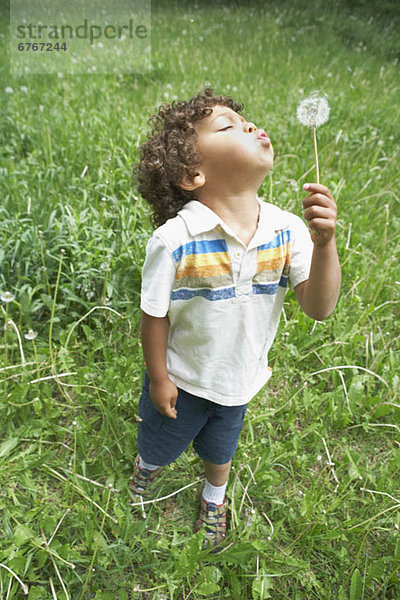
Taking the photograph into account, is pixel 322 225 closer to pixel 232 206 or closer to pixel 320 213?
pixel 320 213

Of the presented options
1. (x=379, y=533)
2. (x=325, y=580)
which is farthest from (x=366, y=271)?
(x=325, y=580)

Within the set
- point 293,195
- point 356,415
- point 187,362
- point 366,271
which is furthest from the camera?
point 293,195

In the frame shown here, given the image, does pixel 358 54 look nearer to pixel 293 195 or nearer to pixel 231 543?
pixel 293 195

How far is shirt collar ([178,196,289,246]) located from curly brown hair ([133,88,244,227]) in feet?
0.23

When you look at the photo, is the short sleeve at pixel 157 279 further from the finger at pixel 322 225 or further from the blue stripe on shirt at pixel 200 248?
the finger at pixel 322 225

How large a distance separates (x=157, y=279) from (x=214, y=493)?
0.86 m

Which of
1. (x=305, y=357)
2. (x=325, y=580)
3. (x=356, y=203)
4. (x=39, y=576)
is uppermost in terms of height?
(x=356, y=203)

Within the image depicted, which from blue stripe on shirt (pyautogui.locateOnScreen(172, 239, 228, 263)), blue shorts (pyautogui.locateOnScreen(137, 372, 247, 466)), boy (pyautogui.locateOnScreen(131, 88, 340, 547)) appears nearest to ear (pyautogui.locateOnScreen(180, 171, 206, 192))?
boy (pyautogui.locateOnScreen(131, 88, 340, 547))

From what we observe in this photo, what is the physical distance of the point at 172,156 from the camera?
49.7 inches

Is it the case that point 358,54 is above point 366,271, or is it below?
above

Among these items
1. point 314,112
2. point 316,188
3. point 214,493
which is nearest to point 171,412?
point 214,493

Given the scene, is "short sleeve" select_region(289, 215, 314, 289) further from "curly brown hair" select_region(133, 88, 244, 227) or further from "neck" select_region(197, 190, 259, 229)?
"curly brown hair" select_region(133, 88, 244, 227)

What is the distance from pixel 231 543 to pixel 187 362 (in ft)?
2.23

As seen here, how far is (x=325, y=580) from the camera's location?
1.62 m
